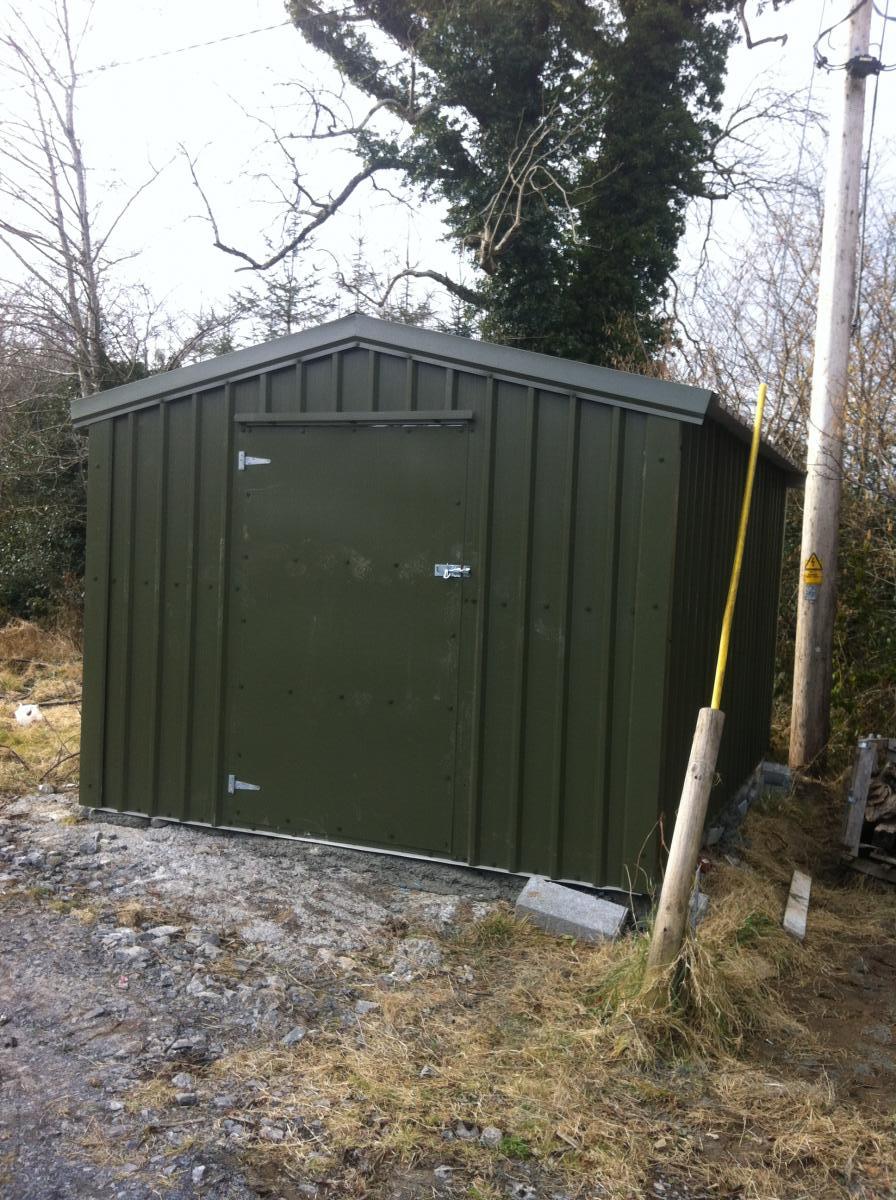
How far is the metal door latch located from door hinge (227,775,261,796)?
152cm

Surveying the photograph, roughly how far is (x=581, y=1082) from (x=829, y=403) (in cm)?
605

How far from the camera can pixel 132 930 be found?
4.40 m

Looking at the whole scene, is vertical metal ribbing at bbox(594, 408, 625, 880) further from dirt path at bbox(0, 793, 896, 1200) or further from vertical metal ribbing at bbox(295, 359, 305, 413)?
vertical metal ribbing at bbox(295, 359, 305, 413)

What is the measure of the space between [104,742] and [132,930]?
171 centimetres

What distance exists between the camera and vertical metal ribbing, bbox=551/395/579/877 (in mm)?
4852

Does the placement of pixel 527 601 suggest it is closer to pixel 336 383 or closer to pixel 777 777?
pixel 336 383

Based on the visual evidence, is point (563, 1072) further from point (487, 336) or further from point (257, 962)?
point (487, 336)

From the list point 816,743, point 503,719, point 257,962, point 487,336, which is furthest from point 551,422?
point 487,336

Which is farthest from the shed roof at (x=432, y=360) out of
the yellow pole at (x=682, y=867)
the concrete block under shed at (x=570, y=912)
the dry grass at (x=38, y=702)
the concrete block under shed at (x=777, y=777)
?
the concrete block under shed at (x=777, y=777)

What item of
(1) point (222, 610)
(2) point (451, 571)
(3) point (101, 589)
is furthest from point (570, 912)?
(3) point (101, 589)

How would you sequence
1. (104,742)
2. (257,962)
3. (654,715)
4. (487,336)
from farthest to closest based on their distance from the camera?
(487,336), (104,742), (654,715), (257,962)

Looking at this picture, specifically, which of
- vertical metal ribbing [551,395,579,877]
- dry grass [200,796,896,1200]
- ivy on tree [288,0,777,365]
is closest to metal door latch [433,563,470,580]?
vertical metal ribbing [551,395,579,877]

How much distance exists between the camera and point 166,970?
4.03m

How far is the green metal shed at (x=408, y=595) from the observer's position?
15.7 ft
